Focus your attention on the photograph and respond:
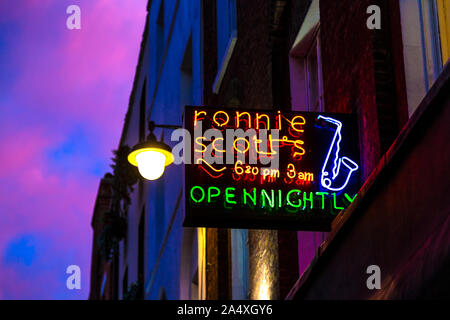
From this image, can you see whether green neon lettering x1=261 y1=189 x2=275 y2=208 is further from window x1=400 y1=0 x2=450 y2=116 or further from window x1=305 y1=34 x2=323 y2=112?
window x1=305 y1=34 x2=323 y2=112

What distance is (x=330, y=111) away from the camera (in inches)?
411

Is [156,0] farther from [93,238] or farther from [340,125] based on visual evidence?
[93,238]

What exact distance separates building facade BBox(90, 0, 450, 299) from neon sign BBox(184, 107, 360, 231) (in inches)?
12.6

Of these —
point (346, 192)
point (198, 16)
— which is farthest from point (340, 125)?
point (198, 16)

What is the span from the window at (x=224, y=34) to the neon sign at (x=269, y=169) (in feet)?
21.2

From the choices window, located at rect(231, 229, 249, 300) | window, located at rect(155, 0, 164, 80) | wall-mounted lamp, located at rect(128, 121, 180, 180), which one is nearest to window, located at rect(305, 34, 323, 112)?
wall-mounted lamp, located at rect(128, 121, 180, 180)

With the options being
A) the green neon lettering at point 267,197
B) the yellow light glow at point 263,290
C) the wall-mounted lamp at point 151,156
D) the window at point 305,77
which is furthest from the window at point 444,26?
the wall-mounted lamp at point 151,156

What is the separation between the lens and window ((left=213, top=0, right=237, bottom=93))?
16.3m

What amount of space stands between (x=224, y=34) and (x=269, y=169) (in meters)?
8.73

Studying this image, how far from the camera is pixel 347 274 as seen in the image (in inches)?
313

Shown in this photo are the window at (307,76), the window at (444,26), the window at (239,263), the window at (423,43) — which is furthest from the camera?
the window at (239,263)

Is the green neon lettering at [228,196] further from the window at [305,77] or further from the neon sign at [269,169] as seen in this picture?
the window at [305,77]

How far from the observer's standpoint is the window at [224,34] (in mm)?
16295

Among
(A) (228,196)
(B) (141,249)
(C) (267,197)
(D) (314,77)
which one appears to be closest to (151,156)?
(D) (314,77)
